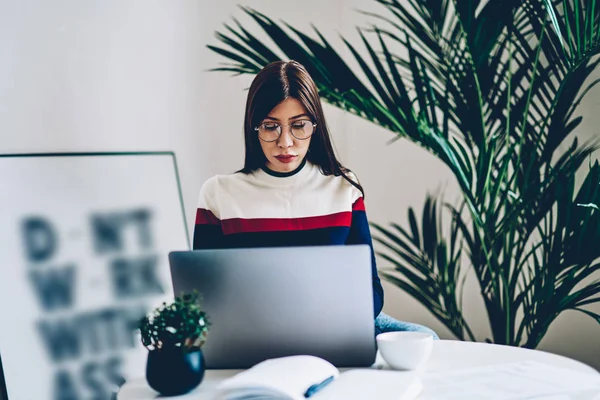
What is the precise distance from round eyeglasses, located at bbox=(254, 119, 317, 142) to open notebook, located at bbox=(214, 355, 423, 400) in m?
0.63

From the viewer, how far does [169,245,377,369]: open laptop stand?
964mm

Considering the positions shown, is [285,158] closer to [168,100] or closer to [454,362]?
[454,362]

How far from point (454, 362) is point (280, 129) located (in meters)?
0.65

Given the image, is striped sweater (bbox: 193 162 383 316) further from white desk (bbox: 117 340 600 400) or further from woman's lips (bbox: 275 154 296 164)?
white desk (bbox: 117 340 600 400)

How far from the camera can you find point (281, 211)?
1548mm

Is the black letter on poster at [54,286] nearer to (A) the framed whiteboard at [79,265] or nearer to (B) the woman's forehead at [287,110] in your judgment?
(A) the framed whiteboard at [79,265]

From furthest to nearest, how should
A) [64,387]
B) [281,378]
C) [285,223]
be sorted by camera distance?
[64,387]
[285,223]
[281,378]

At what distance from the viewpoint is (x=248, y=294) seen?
0.97m

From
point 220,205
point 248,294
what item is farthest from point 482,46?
point 248,294

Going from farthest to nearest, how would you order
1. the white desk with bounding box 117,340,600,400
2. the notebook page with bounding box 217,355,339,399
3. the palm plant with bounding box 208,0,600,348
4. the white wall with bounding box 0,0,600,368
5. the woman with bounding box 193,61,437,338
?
the white wall with bounding box 0,0,600,368
the palm plant with bounding box 208,0,600,348
the woman with bounding box 193,61,437,338
the white desk with bounding box 117,340,600,400
the notebook page with bounding box 217,355,339,399

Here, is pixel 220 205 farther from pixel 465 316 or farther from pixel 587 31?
pixel 465 316

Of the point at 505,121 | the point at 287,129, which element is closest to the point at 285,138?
the point at 287,129

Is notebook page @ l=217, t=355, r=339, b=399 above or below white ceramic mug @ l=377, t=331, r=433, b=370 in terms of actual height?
above

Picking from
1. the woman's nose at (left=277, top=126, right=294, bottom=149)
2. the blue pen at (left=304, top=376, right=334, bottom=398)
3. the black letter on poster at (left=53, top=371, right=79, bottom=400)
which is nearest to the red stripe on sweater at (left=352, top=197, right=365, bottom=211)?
the woman's nose at (left=277, top=126, right=294, bottom=149)
